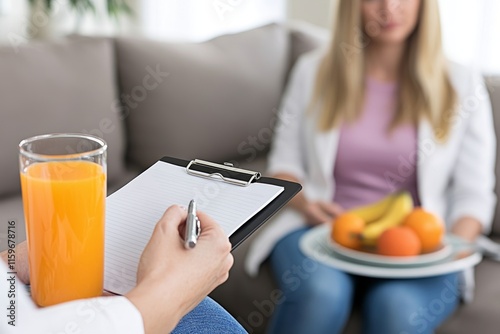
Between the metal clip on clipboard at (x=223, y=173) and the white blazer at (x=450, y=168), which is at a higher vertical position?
the metal clip on clipboard at (x=223, y=173)

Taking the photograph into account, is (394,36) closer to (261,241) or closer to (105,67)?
(261,241)

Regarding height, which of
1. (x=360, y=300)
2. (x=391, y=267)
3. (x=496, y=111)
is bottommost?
(x=360, y=300)

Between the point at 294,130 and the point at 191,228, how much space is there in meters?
1.27

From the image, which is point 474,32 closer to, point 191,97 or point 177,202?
point 191,97

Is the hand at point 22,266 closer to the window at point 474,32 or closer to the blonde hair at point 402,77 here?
the blonde hair at point 402,77

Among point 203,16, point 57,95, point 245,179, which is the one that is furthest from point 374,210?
point 203,16

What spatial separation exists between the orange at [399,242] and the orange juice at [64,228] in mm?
943

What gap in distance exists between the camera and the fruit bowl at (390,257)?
1633 millimetres

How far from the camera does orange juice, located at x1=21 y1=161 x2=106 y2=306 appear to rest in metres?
0.76

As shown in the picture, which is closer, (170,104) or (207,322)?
(207,322)

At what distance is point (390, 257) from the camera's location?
1647mm

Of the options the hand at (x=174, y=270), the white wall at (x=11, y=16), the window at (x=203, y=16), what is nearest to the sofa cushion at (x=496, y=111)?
the window at (x=203, y=16)

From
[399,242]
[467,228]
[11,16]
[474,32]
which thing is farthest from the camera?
[11,16]

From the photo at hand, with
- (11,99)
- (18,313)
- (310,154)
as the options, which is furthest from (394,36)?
(18,313)
